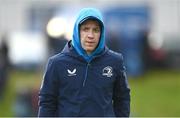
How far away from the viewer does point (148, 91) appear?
2252cm

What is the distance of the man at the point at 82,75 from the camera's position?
7012 mm

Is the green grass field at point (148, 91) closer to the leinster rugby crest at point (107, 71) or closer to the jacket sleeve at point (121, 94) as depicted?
the jacket sleeve at point (121, 94)

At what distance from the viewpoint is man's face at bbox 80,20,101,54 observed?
22.9 feet

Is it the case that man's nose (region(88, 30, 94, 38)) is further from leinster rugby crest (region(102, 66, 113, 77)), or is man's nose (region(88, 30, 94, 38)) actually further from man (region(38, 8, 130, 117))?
leinster rugby crest (region(102, 66, 113, 77))

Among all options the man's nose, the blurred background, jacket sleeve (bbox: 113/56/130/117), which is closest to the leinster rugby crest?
jacket sleeve (bbox: 113/56/130/117)

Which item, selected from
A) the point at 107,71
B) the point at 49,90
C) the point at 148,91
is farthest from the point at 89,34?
the point at 148,91

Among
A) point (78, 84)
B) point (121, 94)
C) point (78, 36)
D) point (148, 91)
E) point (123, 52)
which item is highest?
point (78, 36)

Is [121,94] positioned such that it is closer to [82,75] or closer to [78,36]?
[82,75]

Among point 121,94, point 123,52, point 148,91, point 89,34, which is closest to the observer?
point 89,34

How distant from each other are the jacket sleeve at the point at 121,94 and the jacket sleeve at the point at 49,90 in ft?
1.65

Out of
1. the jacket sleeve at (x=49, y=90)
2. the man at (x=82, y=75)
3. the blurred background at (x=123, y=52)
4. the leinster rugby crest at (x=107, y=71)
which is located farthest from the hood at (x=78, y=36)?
the blurred background at (x=123, y=52)

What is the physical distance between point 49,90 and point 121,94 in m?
0.62

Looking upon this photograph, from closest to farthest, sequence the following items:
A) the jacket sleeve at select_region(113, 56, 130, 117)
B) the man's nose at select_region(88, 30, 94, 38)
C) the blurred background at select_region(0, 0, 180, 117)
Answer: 1. the man's nose at select_region(88, 30, 94, 38)
2. the jacket sleeve at select_region(113, 56, 130, 117)
3. the blurred background at select_region(0, 0, 180, 117)

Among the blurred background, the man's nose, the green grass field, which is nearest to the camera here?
the man's nose
